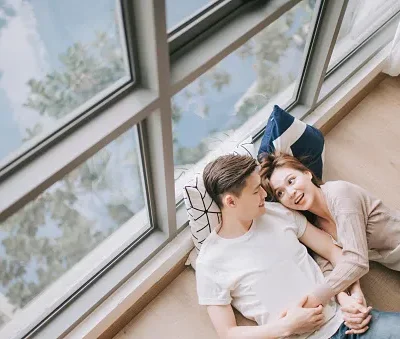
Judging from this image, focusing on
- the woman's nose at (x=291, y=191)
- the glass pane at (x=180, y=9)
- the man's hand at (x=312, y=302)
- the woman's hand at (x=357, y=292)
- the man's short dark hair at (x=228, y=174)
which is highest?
the glass pane at (x=180, y=9)

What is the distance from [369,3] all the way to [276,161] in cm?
81

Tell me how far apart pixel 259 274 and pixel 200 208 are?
25 centimetres

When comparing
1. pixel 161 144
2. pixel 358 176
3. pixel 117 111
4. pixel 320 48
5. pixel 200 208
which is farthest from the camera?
pixel 358 176

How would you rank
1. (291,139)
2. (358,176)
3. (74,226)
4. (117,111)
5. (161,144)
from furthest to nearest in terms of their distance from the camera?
(358,176), (291,139), (74,226), (161,144), (117,111)

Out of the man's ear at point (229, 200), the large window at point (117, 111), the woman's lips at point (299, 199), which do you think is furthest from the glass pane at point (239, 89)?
the woman's lips at point (299, 199)

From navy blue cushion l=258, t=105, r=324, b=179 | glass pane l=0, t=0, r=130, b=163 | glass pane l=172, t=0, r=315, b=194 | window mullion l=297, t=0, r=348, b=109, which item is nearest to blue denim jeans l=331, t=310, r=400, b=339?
navy blue cushion l=258, t=105, r=324, b=179

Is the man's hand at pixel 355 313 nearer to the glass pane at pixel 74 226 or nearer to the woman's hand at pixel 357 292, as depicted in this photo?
the woman's hand at pixel 357 292

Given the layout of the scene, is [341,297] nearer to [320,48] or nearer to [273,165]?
[273,165]

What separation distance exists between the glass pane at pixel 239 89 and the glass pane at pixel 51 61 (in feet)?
1.12

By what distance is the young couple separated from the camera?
1.48 m

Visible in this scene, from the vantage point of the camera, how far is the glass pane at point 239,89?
1554 mm

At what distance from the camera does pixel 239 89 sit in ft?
5.57

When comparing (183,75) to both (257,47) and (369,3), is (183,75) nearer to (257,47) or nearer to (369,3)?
(257,47)

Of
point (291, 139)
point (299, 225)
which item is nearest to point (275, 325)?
point (299, 225)
